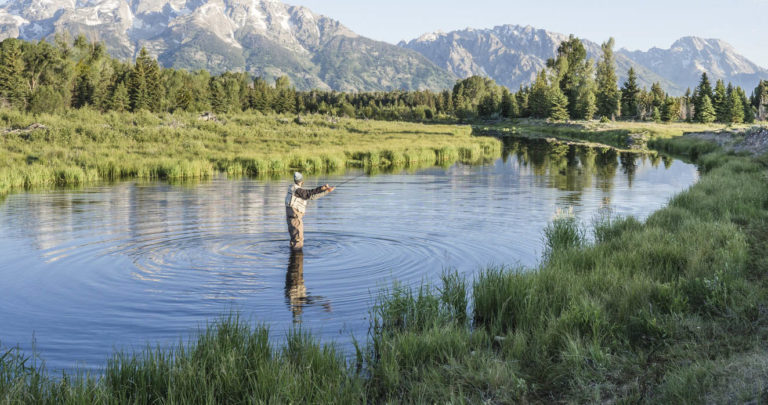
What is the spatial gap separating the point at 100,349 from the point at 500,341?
5.45m

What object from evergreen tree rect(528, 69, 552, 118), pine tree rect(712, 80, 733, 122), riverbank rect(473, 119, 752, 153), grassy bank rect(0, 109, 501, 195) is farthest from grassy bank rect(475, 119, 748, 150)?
pine tree rect(712, 80, 733, 122)

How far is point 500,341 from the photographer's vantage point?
7430 millimetres

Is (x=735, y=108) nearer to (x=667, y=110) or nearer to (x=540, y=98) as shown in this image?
(x=667, y=110)

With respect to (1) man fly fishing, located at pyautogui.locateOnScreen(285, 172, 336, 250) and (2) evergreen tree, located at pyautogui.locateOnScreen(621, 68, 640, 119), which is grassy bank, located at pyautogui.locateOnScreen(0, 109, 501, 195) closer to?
(1) man fly fishing, located at pyautogui.locateOnScreen(285, 172, 336, 250)

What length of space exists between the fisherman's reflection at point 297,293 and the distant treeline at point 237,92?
6131cm

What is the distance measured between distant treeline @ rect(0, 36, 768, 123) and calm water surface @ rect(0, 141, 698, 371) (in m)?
51.3

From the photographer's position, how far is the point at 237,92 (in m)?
146

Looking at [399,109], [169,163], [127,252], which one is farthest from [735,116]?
[127,252]

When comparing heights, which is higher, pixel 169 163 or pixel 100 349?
pixel 169 163

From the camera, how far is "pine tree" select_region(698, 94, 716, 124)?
11004 centimetres

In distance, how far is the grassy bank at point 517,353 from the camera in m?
5.64

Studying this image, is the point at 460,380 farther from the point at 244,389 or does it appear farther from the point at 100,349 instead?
the point at 100,349

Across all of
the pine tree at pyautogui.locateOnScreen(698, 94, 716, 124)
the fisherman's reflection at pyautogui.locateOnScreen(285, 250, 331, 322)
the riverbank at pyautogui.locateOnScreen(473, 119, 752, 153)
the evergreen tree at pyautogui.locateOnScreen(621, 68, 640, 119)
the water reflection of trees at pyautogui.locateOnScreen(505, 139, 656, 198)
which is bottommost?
the fisherman's reflection at pyautogui.locateOnScreen(285, 250, 331, 322)

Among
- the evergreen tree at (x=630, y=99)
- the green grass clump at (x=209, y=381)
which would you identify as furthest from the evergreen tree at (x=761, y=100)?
the green grass clump at (x=209, y=381)
